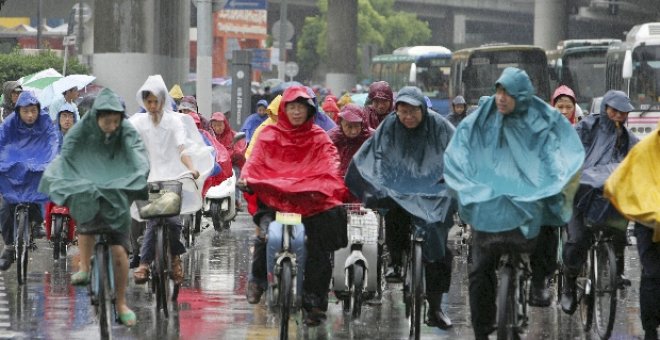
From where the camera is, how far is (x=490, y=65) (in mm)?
42031

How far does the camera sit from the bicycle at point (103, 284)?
32.2ft

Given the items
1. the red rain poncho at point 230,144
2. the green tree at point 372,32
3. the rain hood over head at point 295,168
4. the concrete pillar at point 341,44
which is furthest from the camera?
the green tree at point 372,32

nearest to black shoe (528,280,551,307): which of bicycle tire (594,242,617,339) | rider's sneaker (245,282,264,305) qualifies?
bicycle tire (594,242,617,339)

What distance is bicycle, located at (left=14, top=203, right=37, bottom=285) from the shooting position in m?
13.8

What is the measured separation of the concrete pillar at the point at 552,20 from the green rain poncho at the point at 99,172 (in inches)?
2337

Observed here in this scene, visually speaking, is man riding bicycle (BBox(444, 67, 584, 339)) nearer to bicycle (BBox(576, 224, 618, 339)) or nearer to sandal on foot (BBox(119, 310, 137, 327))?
bicycle (BBox(576, 224, 618, 339))

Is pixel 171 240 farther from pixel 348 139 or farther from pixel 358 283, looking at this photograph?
pixel 358 283

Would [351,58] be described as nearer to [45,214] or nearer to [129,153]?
[45,214]

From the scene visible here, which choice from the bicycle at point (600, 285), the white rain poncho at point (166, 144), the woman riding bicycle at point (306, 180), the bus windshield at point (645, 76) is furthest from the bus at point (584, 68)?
the woman riding bicycle at point (306, 180)

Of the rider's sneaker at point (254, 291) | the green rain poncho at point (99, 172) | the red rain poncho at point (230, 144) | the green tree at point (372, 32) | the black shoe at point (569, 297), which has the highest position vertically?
the green tree at point (372, 32)

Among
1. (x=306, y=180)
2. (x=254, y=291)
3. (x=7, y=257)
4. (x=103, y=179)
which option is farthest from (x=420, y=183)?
(x=7, y=257)

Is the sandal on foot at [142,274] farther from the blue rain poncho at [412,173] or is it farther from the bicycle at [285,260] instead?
the blue rain poncho at [412,173]

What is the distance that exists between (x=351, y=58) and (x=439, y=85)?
1286cm

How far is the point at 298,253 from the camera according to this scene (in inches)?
396
